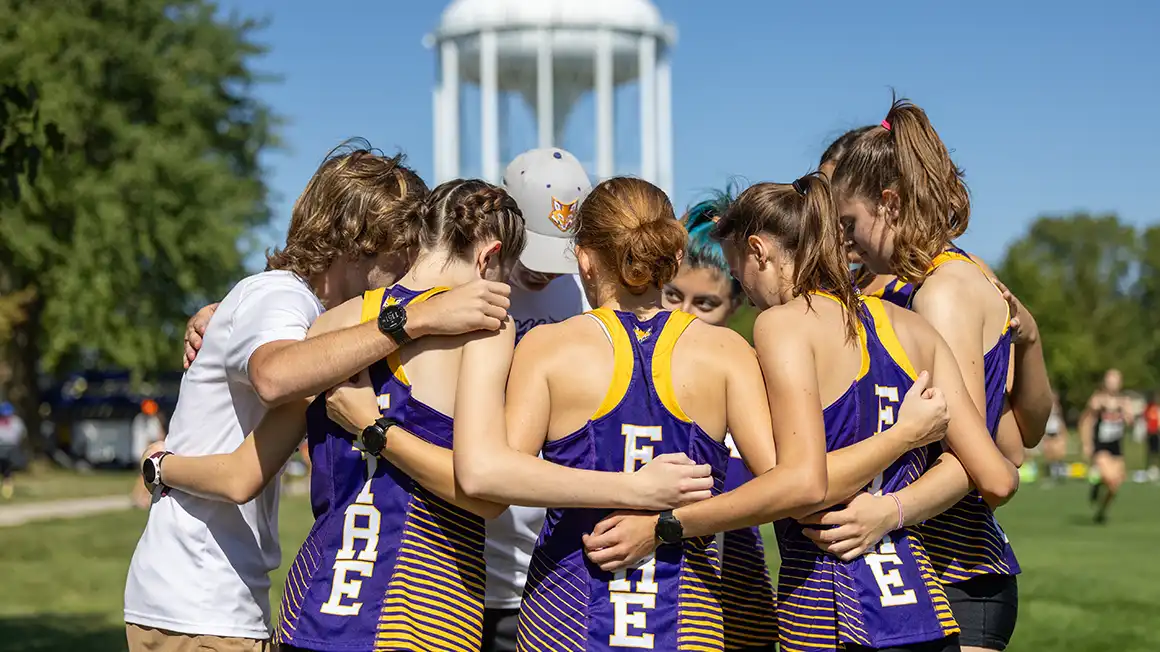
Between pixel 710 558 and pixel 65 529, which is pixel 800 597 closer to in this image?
pixel 710 558

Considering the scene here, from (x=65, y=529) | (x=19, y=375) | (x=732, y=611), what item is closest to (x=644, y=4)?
(x=19, y=375)

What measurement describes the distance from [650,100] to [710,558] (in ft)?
174

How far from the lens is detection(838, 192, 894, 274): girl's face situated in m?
3.80

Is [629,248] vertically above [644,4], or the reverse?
[644,4]

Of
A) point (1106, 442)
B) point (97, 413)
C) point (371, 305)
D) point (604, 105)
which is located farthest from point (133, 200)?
point (371, 305)

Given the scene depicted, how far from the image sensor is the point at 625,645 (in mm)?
3184

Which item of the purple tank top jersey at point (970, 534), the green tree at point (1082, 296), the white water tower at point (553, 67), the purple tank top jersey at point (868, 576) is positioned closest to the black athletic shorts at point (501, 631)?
the purple tank top jersey at point (868, 576)

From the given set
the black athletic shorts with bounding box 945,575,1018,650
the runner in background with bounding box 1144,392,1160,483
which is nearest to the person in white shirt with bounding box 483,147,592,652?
the black athletic shorts with bounding box 945,575,1018,650

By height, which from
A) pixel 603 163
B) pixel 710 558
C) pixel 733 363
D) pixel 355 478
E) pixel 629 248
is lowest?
pixel 710 558

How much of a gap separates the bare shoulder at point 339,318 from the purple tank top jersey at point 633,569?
2.01ft

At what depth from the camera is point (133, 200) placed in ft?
108

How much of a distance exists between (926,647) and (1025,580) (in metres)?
9.34

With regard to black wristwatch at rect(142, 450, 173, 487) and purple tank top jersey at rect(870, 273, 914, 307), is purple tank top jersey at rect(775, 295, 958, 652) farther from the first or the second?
black wristwatch at rect(142, 450, 173, 487)

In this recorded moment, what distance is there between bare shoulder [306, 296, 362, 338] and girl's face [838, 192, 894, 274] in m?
1.38
